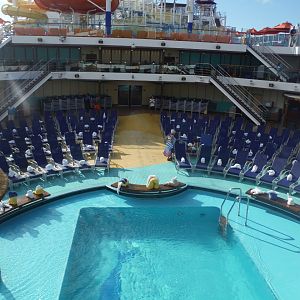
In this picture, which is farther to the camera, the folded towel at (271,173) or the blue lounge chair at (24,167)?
the folded towel at (271,173)

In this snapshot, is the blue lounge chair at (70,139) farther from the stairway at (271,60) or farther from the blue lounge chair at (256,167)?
the stairway at (271,60)

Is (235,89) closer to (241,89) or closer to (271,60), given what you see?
(241,89)

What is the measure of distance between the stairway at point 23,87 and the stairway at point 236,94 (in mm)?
10114

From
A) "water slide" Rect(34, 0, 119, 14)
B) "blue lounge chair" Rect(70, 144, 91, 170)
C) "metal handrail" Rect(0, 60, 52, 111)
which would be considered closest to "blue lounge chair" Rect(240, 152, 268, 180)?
"blue lounge chair" Rect(70, 144, 91, 170)

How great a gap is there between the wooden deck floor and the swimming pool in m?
3.72

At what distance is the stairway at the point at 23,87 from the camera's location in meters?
20.2

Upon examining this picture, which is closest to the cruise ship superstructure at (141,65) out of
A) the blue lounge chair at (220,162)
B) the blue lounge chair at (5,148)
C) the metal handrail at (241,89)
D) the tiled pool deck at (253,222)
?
the metal handrail at (241,89)

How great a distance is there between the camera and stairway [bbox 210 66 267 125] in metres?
21.9

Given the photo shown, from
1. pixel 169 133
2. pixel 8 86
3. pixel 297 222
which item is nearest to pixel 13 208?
pixel 297 222

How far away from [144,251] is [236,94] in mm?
14970

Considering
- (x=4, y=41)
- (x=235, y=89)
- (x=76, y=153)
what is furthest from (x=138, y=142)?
A: (x=4, y=41)

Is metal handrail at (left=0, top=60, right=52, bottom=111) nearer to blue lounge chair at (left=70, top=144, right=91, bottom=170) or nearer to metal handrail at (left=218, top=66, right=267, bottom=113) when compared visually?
blue lounge chair at (left=70, top=144, right=91, bottom=170)

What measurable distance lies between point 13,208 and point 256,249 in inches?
267

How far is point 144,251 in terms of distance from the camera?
9.84 m
